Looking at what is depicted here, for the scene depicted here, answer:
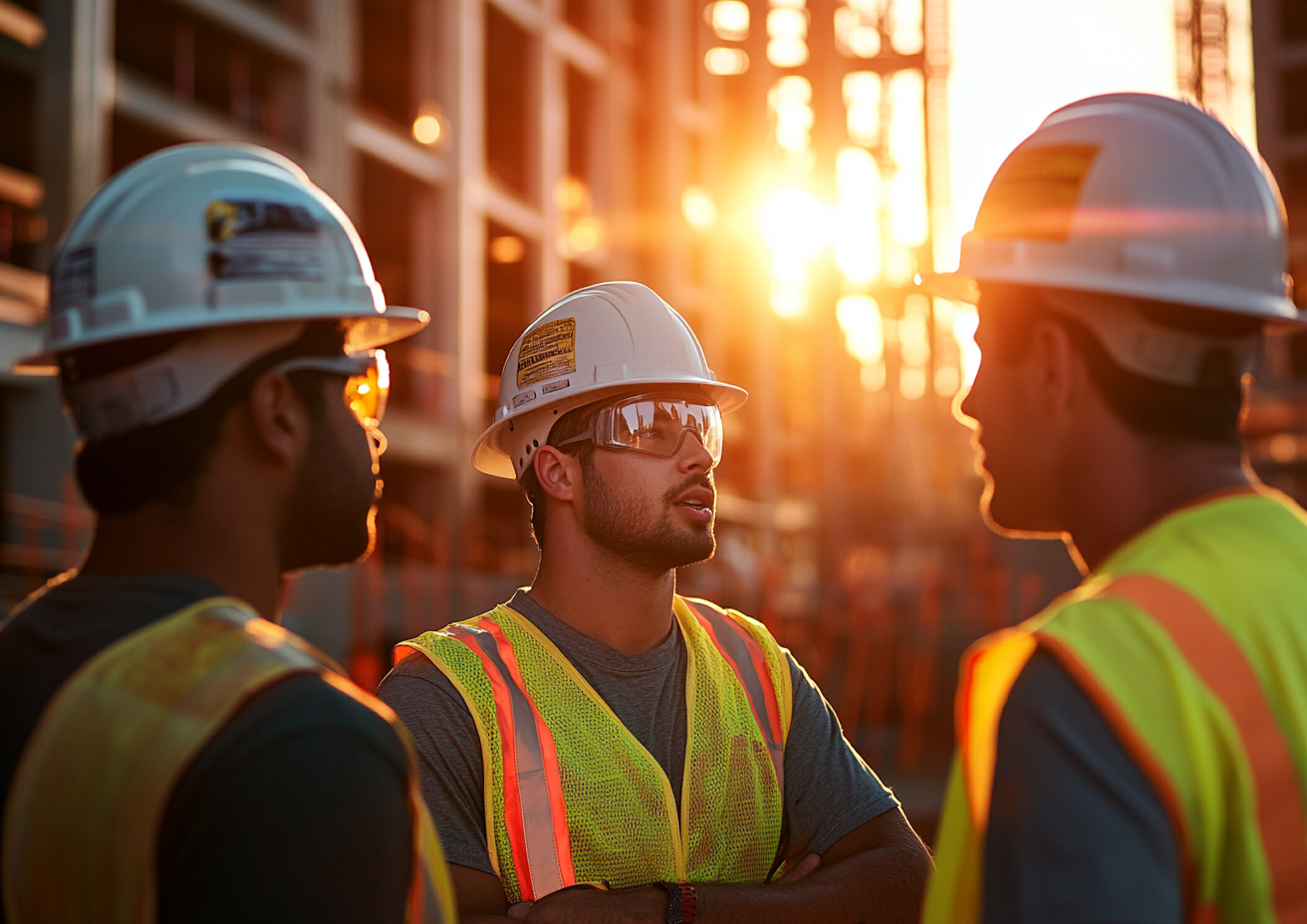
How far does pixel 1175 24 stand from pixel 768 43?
72.1 ft

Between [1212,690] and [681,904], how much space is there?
1.78 meters

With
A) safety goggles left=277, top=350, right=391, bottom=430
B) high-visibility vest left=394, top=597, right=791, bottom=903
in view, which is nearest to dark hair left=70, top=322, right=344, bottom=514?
safety goggles left=277, top=350, right=391, bottom=430

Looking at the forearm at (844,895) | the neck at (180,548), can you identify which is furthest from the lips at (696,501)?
the neck at (180,548)

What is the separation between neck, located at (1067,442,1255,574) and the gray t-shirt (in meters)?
1.78

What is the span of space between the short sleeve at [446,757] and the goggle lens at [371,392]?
1006 mm

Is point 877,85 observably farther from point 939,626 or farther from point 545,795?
point 545,795

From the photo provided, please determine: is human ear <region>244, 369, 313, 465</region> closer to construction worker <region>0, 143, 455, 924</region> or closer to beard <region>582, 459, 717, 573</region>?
construction worker <region>0, 143, 455, 924</region>

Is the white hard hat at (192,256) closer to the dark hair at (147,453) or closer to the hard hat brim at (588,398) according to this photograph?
the dark hair at (147,453)

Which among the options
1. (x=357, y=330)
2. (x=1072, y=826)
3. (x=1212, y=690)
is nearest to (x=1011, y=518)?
(x=1212, y=690)

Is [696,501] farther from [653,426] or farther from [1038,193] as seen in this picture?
[1038,193]

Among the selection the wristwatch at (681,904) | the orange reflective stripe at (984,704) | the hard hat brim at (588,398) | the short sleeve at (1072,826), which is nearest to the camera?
the short sleeve at (1072,826)

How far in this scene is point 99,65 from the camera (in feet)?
65.3

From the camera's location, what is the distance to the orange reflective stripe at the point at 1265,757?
1653 mm

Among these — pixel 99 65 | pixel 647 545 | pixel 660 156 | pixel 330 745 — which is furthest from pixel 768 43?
pixel 330 745
